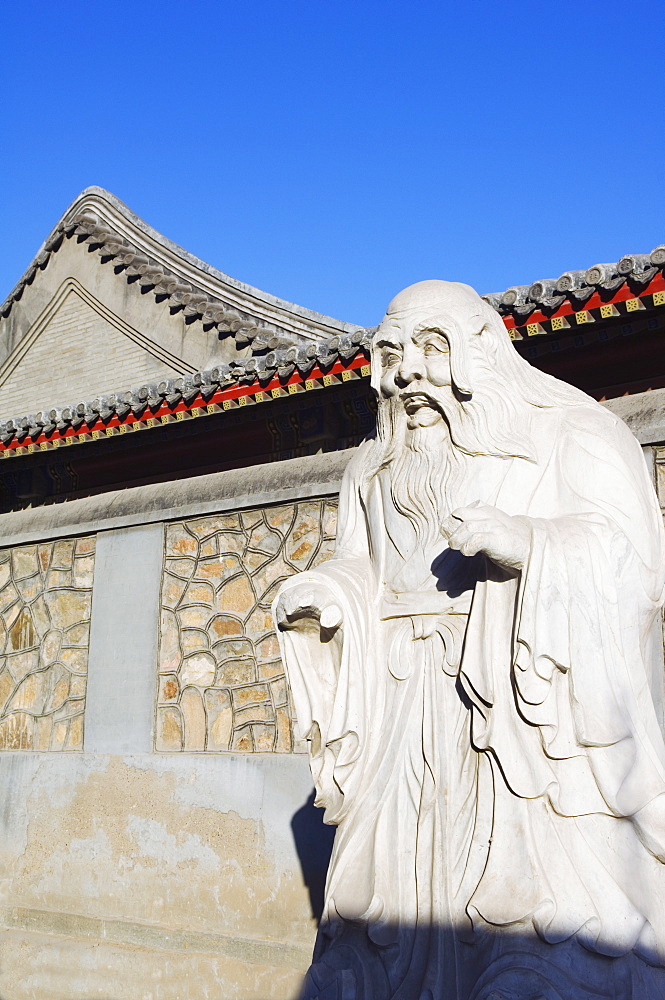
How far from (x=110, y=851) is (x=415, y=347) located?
5.16 m

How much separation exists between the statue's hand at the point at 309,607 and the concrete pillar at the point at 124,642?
14.4 ft

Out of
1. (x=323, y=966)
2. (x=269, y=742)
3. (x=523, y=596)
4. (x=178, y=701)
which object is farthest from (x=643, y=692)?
(x=178, y=701)

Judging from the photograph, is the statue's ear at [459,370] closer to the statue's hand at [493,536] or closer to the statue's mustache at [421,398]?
the statue's mustache at [421,398]

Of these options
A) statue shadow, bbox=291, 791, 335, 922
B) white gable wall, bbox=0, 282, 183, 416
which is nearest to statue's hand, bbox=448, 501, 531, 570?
statue shadow, bbox=291, 791, 335, 922

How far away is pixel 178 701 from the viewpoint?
7289 millimetres

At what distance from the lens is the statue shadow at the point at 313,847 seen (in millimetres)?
6184

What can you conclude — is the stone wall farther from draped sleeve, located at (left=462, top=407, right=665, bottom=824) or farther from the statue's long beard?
draped sleeve, located at (left=462, top=407, right=665, bottom=824)

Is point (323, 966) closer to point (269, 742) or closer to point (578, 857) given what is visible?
point (578, 857)

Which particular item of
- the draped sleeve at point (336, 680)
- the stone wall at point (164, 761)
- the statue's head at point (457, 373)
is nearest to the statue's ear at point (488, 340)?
the statue's head at point (457, 373)

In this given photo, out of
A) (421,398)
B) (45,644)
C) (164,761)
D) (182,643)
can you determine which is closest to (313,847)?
(164,761)

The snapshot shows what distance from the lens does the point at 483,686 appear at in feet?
9.56

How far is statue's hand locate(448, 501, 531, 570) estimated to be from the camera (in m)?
2.79

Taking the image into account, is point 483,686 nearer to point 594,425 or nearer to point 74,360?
point 594,425

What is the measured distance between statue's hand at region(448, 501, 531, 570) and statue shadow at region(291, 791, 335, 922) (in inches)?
146
